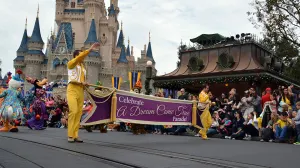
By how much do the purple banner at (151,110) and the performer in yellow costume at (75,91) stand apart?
84 centimetres

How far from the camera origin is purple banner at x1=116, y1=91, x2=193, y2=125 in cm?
693

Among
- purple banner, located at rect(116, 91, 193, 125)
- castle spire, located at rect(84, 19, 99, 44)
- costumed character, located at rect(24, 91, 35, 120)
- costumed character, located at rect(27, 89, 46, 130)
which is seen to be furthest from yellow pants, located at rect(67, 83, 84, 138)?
castle spire, located at rect(84, 19, 99, 44)

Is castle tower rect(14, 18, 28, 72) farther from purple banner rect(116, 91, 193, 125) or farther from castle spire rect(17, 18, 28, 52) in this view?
purple banner rect(116, 91, 193, 125)

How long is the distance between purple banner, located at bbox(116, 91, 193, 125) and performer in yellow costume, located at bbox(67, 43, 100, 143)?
0.84 metres

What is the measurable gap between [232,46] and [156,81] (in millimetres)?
4982

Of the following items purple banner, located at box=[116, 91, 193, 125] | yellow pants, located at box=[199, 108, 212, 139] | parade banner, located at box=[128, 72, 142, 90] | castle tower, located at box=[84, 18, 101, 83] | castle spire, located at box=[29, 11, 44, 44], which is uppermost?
castle spire, located at box=[29, 11, 44, 44]

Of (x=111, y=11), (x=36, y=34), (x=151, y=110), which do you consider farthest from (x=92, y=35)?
(x=151, y=110)

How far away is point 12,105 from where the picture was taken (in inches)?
364

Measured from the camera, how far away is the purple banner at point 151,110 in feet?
22.7

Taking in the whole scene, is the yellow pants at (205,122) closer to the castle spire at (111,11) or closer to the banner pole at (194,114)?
the banner pole at (194,114)

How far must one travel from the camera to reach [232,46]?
17.6m

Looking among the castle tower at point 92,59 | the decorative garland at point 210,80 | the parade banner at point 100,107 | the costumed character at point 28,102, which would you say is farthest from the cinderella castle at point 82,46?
the parade banner at point 100,107

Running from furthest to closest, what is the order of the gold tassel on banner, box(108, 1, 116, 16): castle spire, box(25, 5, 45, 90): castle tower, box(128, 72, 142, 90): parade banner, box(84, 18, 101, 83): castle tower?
box(108, 1, 116, 16): castle spire → box(25, 5, 45, 90): castle tower → box(84, 18, 101, 83): castle tower → box(128, 72, 142, 90): parade banner → the gold tassel on banner

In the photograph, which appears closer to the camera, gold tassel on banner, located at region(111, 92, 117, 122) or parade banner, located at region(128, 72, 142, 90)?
gold tassel on banner, located at region(111, 92, 117, 122)
